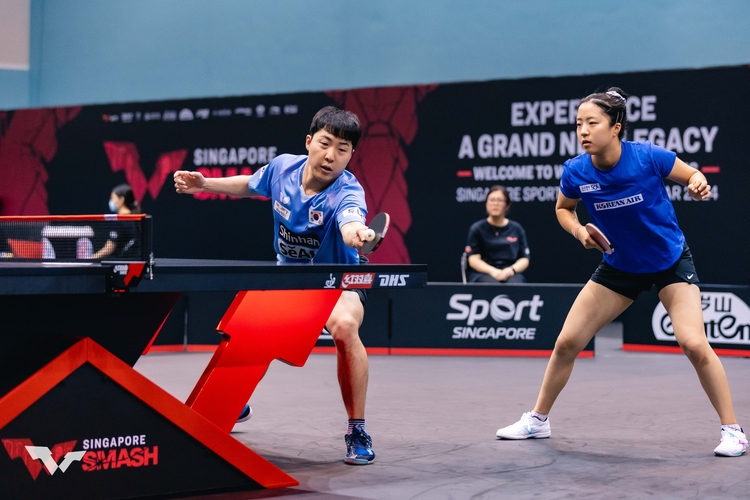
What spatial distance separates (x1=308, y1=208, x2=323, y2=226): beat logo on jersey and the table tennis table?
66 centimetres

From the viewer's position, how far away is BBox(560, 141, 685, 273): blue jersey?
14.3ft

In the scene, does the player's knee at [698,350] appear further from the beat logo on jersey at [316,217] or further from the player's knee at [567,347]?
the beat logo on jersey at [316,217]

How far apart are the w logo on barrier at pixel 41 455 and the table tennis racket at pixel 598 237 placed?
2234 millimetres

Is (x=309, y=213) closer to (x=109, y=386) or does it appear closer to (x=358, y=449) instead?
(x=358, y=449)

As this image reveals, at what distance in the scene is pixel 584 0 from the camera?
11320mm

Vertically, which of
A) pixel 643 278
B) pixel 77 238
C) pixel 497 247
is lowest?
pixel 643 278

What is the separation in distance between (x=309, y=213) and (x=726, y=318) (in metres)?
5.51

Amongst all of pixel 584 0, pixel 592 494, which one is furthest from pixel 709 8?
pixel 592 494

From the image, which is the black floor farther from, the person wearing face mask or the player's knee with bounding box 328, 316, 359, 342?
the person wearing face mask

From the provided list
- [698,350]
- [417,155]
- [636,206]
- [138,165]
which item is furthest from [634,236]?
[138,165]

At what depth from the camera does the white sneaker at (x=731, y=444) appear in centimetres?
426

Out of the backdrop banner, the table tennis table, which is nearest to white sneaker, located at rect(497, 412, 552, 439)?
the table tennis table

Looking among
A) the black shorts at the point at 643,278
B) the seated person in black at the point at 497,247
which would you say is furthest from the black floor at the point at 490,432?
the seated person in black at the point at 497,247

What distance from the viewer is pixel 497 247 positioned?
9.21 m
